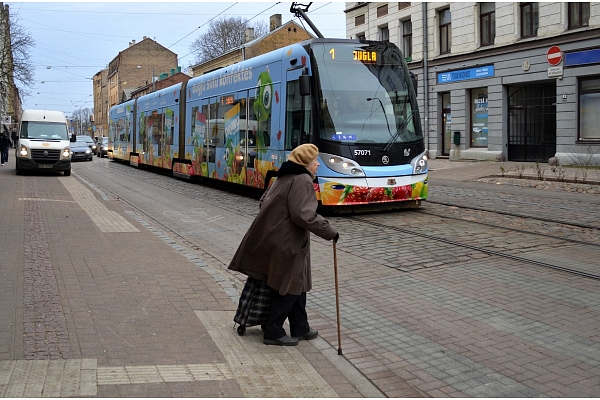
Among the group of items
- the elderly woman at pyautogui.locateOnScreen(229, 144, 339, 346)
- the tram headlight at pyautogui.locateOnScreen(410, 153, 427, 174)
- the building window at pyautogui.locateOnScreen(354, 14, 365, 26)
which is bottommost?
the elderly woman at pyautogui.locateOnScreen(229, 144, 339, 346)

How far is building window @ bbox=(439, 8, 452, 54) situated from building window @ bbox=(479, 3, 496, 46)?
2.21 metres

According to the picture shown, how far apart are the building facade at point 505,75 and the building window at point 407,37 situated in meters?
0.05

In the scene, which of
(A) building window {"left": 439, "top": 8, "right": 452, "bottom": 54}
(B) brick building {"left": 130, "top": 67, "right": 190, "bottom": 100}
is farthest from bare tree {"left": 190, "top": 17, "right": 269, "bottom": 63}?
(A) building window {"left": 439, "top": 8, "right": 452, "bottom": 54}

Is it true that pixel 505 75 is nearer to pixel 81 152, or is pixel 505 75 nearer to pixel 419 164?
pixel 419 164

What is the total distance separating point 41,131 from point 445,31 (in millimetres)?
18132

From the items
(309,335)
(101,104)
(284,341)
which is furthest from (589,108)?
(101,104)

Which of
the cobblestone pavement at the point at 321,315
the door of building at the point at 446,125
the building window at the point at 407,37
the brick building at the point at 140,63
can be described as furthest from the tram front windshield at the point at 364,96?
the brick building at the point at 140,63

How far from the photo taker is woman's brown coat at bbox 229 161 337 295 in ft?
17.5

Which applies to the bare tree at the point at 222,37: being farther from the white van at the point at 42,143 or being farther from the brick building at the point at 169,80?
the white van at the point at 42,143

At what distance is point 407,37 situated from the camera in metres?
34.3

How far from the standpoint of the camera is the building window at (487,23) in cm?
2834

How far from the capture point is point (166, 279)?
25.2 ft

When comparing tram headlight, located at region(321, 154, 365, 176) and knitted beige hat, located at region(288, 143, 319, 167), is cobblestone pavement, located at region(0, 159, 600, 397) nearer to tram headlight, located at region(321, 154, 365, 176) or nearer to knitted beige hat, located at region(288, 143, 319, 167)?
tram headlight, located at region(321, 154, 365, 176)

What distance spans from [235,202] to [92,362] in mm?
11599
